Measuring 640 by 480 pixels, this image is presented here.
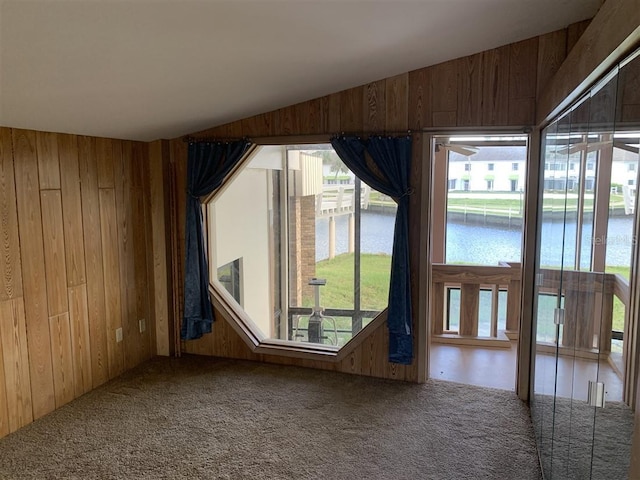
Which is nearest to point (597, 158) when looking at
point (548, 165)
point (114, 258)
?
point (548, 165)

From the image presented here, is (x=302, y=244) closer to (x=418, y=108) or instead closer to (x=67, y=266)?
(x=418, y=108)

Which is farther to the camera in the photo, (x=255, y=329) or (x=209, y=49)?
(x=255, y=329)

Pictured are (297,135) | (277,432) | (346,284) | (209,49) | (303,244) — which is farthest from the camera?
(303,244)

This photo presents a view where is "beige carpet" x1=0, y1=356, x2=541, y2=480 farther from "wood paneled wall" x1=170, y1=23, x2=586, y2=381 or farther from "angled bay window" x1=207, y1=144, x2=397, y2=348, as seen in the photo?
"angled bay window" x1=207, y1=144, x2=397, y2=348

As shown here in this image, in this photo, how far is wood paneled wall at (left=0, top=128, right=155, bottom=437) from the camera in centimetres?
298

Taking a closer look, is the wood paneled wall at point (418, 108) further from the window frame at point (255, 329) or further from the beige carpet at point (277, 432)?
the beige carpet at point (277, 432)

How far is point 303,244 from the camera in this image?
21.5 feet

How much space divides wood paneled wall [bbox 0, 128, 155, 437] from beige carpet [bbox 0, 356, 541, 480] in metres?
0.24

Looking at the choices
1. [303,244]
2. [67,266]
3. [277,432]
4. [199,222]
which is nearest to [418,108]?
[199,222]

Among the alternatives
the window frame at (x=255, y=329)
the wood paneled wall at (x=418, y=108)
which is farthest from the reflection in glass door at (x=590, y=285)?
the window frame at (x=255, y=329)

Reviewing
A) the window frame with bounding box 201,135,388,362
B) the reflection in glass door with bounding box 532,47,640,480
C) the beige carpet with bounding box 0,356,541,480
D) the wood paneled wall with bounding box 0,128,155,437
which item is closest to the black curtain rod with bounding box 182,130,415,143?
the window frame with bounding box 201,135,388,362

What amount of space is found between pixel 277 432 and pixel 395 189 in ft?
6.39

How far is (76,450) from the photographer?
9.39ft

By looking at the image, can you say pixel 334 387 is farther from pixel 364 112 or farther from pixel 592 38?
pixel 592 38
